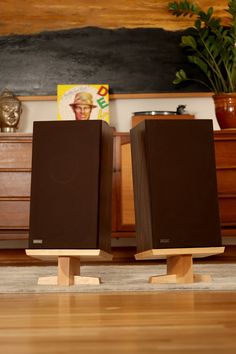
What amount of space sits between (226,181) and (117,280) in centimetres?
117

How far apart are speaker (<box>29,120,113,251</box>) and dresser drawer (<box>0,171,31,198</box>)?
1081 mm

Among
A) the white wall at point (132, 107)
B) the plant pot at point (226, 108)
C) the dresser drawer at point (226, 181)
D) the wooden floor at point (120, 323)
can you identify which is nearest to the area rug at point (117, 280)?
the wooden floor at point (120, 323)

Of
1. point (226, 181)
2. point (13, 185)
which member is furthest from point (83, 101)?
point (226, 181)

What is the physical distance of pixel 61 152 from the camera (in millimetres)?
1987

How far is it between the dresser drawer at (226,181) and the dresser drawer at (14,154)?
0.91m

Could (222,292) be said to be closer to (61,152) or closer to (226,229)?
(61,152)

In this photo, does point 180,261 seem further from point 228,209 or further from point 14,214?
point 14,214

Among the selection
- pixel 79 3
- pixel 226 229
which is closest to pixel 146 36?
pixel 79 3

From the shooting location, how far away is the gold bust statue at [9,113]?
10.5 ft

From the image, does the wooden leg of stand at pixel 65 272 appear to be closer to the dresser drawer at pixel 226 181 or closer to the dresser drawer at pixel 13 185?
the dresser drawer at pixel 13 185

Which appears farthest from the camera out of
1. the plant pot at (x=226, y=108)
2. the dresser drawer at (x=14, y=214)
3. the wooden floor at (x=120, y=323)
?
the plant pot at (x=226, y=108)

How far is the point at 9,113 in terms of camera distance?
10.5 feet

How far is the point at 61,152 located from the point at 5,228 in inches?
44.4

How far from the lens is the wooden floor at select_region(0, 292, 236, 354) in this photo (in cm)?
77
